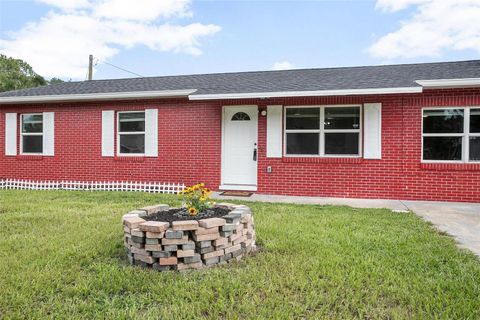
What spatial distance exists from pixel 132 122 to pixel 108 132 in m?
0.79

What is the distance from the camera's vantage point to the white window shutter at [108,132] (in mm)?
10031

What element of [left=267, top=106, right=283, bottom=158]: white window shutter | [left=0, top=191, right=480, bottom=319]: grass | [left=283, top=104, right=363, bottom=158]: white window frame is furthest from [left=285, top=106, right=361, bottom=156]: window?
[left=0, top=191, right=480, bottom=319]: grass

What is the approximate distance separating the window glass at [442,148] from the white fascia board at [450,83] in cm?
126

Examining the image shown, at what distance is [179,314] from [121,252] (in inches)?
67.7

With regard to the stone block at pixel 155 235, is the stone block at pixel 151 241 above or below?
below

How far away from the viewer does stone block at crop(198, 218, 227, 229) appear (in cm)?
349

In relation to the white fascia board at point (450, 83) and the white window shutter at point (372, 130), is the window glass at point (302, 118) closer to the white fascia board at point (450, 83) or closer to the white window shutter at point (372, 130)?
the white window shutter at point (372, 130)

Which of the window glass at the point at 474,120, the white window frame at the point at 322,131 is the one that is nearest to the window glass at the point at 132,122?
the white window frame at the point at 322,131

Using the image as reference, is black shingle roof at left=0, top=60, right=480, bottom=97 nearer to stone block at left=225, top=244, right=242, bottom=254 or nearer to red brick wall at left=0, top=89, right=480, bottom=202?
red brick wall at left=0, top=89, right=480, bottom=202

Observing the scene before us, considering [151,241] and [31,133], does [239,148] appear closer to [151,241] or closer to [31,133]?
[151,241]

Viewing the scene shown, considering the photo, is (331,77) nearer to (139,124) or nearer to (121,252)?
(139,124)

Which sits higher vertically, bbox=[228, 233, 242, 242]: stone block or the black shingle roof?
the black shingle roof

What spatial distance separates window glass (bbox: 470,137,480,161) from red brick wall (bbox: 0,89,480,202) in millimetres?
234

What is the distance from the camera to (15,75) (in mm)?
31766
